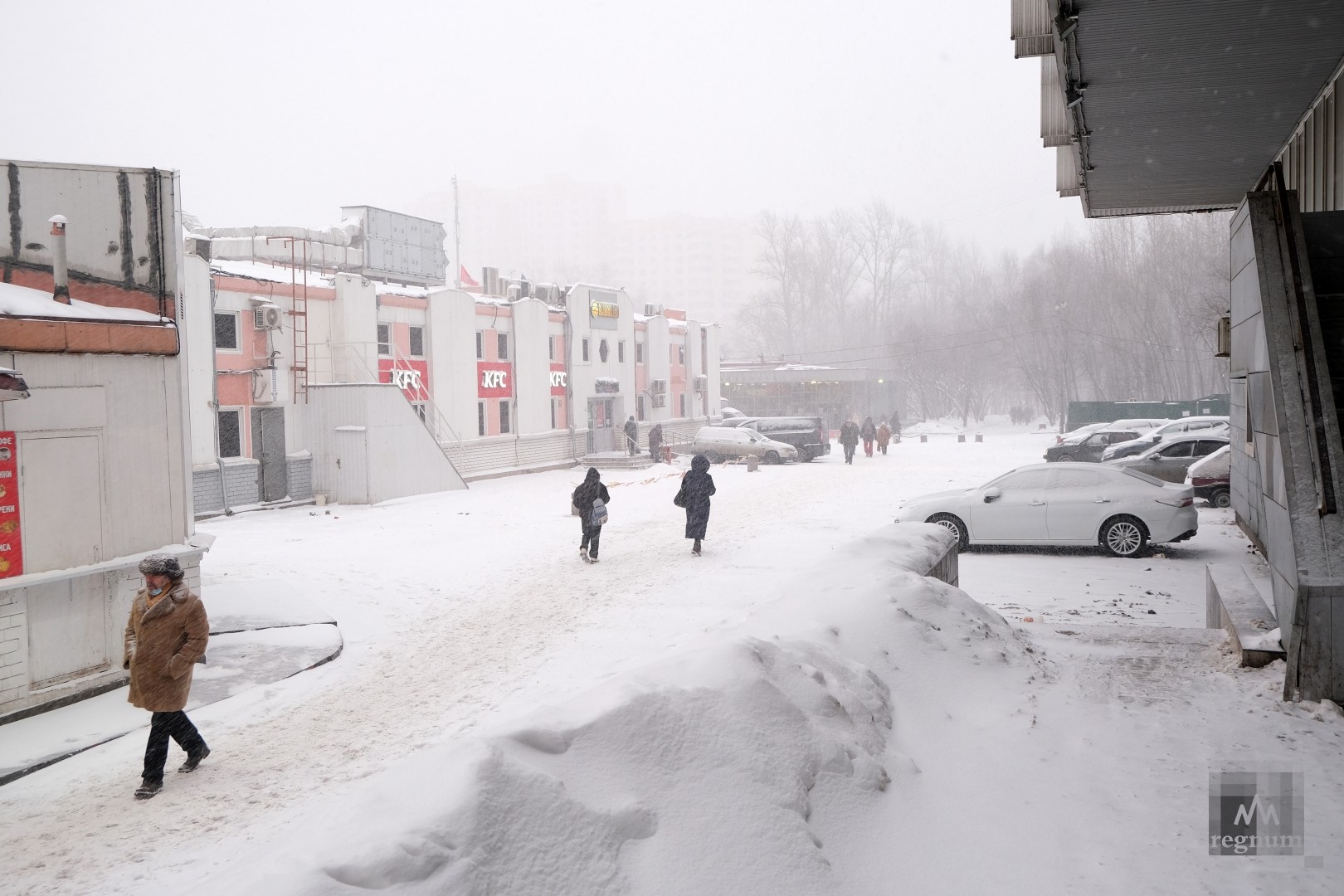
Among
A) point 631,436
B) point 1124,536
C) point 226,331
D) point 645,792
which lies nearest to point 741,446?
point 631,436

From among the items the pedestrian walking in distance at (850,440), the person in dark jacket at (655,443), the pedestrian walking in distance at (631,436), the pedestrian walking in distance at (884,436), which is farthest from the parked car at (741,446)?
the pedestrian walking in distance at (884,436)

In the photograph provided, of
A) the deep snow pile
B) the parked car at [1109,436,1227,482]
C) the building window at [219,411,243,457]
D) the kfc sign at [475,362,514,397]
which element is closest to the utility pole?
the kfc sign at [475,362,514,397]

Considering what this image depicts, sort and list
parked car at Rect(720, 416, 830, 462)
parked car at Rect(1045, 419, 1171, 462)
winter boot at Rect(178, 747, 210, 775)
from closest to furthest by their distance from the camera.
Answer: winter boot at Rect(178, 747, 210, 775) → parked car at Rect(1045, 419, 1171, 462) → parked car at Rect(720, 416, 830, 462)

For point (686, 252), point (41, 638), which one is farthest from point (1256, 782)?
point (686, 252)

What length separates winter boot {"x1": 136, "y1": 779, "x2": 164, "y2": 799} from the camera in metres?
Result: 6.56

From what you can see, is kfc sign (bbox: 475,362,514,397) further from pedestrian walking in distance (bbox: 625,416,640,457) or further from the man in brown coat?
the man in brown coat

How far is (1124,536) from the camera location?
14.4 meters

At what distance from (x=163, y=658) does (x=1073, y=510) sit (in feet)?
41.0

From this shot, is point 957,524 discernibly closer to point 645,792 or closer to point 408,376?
point 645,792

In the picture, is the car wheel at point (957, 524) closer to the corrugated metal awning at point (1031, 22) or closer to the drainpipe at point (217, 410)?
the corrugated metal awning at point (1031, 22)

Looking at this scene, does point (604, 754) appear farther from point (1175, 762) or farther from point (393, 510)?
point (393, 510)

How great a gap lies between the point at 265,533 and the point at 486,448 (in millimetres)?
13029

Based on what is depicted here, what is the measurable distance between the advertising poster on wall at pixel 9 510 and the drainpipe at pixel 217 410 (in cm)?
1488

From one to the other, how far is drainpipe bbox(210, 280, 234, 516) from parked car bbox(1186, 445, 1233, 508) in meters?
21.8
